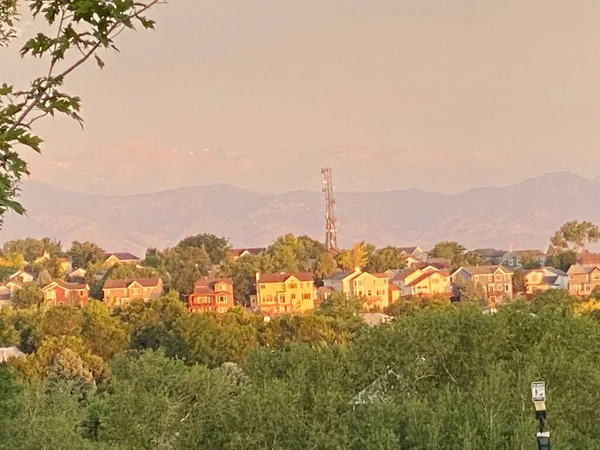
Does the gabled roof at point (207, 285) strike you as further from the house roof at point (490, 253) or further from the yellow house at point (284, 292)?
the house roof at point (490, 253)

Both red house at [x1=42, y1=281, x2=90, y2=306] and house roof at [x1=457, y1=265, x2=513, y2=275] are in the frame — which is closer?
red house at [x1=42, y1=281, x2=90, y2=306]

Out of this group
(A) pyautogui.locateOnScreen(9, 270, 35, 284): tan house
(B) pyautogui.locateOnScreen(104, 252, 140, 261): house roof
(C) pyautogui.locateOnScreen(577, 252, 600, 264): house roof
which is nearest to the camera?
(C) pyautogui.locateOnScreen(577, 252, 600, 264): house roof

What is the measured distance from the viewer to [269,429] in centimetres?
1174

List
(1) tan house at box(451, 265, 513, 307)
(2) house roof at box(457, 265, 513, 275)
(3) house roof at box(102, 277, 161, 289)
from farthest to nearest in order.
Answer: (2) house roof at box(457, 265, 513, 275) → (1) tan house at box(451, 265, 513, 307) → (3) house roof at box(102, 277, 161, 289)

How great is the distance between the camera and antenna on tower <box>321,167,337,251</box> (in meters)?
84.1

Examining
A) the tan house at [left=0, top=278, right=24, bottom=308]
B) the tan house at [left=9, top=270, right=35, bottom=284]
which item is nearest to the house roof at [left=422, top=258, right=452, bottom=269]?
the tan house at [left=0, top=278, right=24, bottom=308]

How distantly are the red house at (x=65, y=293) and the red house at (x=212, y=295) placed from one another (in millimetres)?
6029

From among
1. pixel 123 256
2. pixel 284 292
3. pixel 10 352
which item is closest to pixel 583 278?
pixel 284 292

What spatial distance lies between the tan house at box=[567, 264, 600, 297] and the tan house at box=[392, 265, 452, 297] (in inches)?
313

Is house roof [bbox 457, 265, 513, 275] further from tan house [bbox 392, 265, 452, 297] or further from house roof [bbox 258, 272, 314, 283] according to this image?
house roof [bbox 258, 272, 314, 283]

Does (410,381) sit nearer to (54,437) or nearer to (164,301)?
(54,437)

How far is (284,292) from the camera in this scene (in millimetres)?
56719

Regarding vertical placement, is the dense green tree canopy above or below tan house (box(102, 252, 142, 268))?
below

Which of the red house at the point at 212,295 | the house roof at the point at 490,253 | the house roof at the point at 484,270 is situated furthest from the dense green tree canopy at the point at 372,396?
the house roof at the point at 490,253
